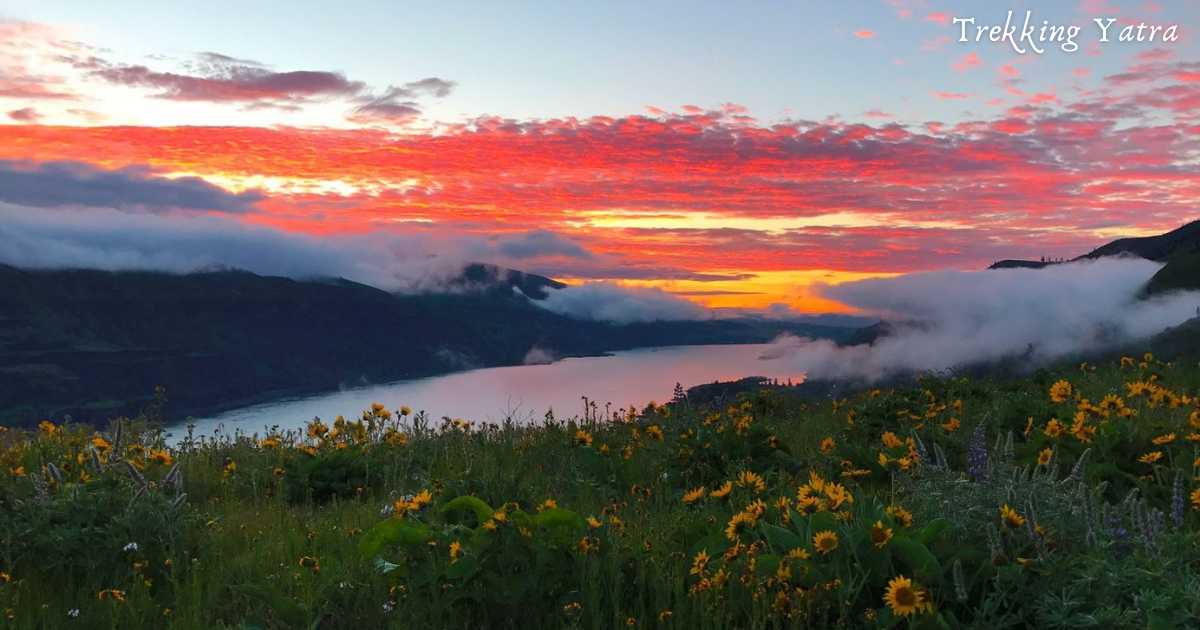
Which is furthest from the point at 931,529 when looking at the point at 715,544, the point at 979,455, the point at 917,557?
the point at 715,544

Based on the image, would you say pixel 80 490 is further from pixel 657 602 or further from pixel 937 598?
pixel 937 598

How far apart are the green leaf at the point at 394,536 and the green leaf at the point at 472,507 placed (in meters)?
0.28

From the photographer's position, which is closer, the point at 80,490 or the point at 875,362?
the point at 80,490

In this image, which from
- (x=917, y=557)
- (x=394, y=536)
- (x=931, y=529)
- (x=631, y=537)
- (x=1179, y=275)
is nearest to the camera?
(x=917, y=557)

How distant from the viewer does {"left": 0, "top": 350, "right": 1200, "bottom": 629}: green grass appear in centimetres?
336

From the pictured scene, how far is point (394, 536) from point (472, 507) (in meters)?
0.55

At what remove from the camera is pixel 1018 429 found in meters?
7.78

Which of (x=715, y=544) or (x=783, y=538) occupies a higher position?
(x=783, y=538)

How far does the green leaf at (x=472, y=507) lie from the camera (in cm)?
407

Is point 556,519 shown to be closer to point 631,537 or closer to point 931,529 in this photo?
point 631,537

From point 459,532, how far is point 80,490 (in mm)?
3055

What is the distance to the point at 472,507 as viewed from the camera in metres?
4.32

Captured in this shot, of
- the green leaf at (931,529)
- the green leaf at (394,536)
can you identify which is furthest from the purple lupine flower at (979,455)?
the green leaf at (394,536)

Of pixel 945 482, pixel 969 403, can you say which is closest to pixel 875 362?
pixel 969 403
